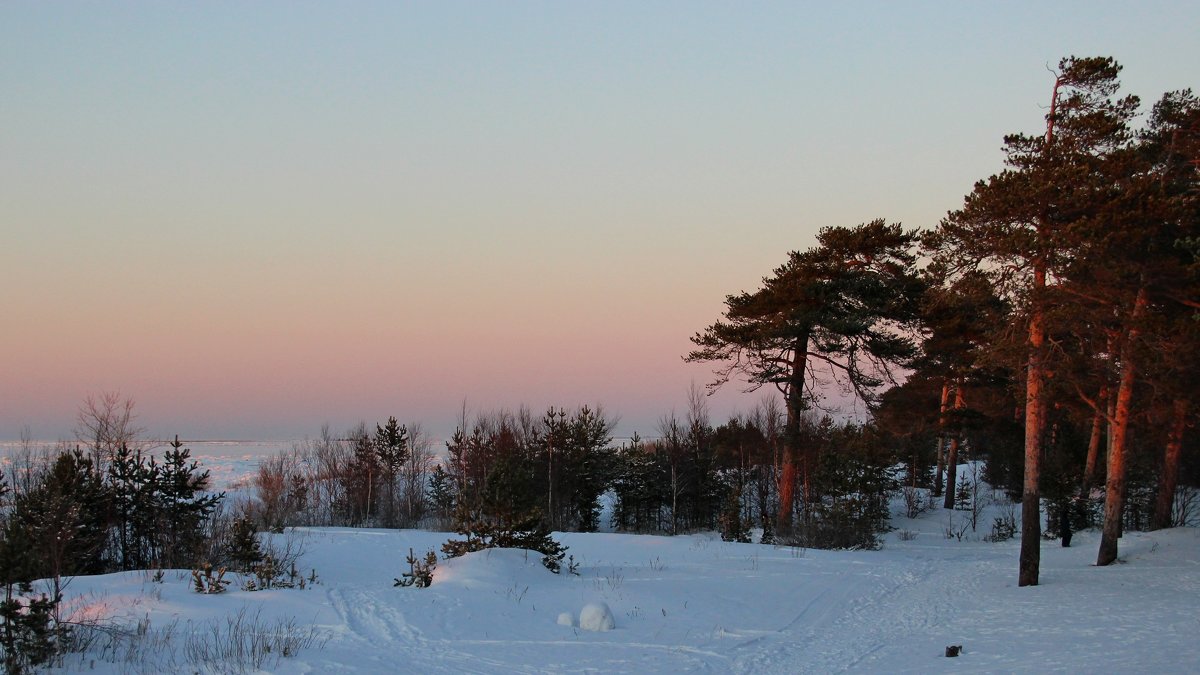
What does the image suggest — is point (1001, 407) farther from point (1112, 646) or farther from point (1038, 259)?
point (1112, 646)

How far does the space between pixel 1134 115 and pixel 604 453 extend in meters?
32.2

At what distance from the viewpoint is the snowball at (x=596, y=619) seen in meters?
12.0

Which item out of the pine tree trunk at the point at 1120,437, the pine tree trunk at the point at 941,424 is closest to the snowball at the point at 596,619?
the pine tree trunk at the point at 1120,437

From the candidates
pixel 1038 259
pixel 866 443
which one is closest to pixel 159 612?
pixel 1038 259

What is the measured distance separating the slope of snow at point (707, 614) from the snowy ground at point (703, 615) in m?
0.05

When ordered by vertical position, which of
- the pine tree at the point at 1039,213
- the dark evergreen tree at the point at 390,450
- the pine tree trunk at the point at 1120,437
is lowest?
the dark evergreen tree at the point at 390,450

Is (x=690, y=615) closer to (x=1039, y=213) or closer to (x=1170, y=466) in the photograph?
(x=1039, y=213)

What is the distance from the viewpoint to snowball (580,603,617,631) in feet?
39.3

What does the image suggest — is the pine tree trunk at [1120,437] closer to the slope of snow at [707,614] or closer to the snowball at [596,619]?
the slope of snow at [707,614]

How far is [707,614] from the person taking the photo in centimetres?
1355

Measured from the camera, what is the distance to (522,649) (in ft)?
34.6

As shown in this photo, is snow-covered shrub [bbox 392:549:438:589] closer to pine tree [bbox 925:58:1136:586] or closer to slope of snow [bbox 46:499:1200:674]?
slope of snow [bbox 46:499:1200:674]

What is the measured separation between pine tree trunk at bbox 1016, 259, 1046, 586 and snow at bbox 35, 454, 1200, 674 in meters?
0.70

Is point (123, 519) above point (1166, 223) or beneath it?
beneath
